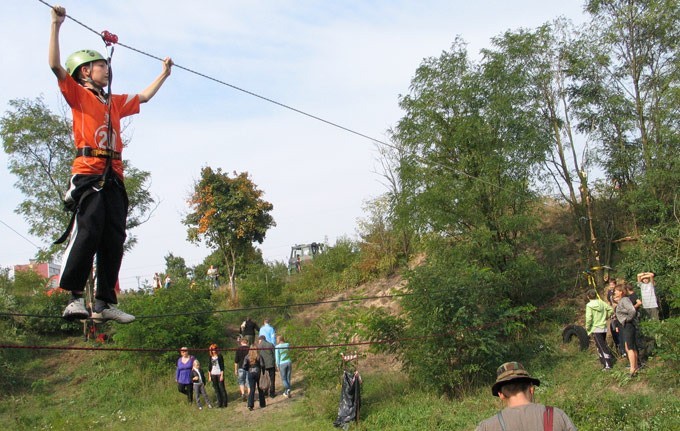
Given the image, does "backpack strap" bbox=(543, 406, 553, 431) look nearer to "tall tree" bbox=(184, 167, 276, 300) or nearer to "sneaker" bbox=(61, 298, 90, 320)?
"sneaker" bbox=(61, 298, 90, 320)

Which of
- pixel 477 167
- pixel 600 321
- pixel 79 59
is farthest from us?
pixel 477 167

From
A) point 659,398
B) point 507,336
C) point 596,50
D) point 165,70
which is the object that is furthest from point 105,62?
point 596,50

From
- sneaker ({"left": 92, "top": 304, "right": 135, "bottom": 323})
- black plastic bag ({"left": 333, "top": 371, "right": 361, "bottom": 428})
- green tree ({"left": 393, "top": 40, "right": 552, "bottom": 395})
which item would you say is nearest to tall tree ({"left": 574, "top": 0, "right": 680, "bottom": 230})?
green tree ({"left": 393, "top": 40, "right": 552, "bottom": 395})

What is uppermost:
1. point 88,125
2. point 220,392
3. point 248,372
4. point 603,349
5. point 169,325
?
point 88,125

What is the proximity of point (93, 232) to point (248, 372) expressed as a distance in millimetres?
9755

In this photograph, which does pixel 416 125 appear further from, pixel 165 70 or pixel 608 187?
pixel 165 70

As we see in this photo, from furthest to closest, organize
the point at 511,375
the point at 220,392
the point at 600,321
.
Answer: the point at 220,392 < the point at 600,321 < the point at 511,375

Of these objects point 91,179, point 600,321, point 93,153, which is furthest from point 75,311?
point 600,321

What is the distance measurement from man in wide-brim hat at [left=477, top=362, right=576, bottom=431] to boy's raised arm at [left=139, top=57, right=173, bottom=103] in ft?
10.3

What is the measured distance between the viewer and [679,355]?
33.3 feet

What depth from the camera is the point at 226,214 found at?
24562 mm

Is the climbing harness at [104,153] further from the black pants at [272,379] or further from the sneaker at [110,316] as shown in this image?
the black pants at [272,379]

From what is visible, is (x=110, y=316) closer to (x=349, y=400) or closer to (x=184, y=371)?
(x=349, y=400)

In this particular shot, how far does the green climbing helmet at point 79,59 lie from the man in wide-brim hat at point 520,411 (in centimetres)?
319
